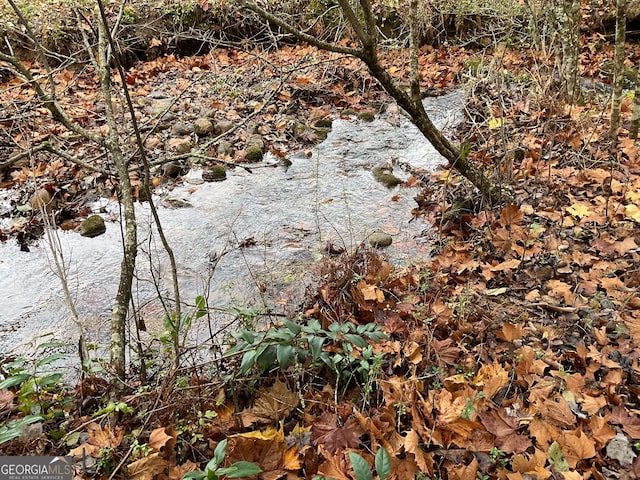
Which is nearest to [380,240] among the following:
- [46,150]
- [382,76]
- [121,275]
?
[382,76]

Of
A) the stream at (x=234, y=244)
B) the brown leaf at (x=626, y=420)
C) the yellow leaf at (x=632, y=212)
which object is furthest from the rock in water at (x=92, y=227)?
the yellow leaf at (x=632, y=212)

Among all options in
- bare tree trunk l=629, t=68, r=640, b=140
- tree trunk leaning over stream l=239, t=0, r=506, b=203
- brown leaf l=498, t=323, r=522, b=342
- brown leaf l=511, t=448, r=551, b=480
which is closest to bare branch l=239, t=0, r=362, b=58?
tree trunk leaning over stream l=239, t=0, r=506, b=203

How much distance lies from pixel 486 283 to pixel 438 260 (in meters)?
0.47

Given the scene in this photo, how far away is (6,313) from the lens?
3.40 metres

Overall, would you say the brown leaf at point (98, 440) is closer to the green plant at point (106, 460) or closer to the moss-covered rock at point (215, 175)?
the green plant at point (106, 460)

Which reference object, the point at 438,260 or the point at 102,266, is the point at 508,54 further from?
the point at 102,266

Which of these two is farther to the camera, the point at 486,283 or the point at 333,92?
the point at 333,92

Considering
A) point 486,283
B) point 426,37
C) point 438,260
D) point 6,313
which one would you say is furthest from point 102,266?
point 426,37

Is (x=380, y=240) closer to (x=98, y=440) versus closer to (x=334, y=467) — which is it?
(x=334, y=467)

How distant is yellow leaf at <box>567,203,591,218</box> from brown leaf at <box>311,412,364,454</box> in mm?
2350

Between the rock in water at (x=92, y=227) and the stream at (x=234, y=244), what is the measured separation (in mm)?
73

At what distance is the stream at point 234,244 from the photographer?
334cm

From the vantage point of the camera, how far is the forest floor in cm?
A: 183

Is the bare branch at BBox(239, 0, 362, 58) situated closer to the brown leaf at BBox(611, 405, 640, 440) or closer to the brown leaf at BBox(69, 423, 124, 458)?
the brown leaf at BBox(69, 423, 124, 458)
